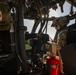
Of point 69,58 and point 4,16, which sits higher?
point 4,16

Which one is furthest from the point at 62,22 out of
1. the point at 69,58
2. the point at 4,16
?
the point at 4,16

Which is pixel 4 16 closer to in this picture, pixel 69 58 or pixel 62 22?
pixel 69 58

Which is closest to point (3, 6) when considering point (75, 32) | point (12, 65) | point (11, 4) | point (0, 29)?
point (11, 4)

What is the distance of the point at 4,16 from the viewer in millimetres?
1620

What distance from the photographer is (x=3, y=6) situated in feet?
5.28

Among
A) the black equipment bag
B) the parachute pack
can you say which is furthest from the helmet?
the parachute pack

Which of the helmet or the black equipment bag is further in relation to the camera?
the helmet

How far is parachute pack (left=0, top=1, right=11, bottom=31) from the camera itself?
1608 mm

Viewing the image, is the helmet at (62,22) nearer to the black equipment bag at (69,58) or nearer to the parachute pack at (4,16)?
the black equipment bag at (69,58)

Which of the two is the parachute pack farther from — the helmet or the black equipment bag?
the helmet

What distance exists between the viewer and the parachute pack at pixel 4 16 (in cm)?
161

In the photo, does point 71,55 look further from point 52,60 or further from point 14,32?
point 14,32

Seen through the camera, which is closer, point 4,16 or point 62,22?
point 4,16

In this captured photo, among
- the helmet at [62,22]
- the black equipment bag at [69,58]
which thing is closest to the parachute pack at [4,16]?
the black equipment bag at [69,58]
